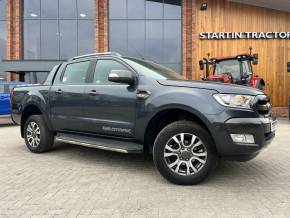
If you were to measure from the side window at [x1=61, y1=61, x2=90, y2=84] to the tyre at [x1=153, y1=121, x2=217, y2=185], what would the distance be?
206 cm

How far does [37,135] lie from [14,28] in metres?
16.8

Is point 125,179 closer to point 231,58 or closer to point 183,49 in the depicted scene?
point 231,58

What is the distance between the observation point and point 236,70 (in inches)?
572

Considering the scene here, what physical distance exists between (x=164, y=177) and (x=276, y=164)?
227 cm

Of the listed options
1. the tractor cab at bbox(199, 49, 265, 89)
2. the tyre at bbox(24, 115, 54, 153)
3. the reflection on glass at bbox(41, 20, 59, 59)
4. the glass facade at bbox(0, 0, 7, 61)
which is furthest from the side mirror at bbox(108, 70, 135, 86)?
the glass facade at bbox(0, 0, 7, 61)

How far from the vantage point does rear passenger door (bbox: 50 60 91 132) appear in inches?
210

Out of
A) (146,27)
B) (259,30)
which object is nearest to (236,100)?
(259,30)

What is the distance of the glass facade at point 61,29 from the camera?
20.3 m

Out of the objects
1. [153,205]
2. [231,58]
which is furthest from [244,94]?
[231,58]

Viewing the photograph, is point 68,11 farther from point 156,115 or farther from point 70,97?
point 156,115

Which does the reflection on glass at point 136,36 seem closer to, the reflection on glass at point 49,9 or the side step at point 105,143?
the reflection on glass at point 49,9

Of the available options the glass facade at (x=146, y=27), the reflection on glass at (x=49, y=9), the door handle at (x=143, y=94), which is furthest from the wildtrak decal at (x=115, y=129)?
the reflection on glass at (x=49, y=9)

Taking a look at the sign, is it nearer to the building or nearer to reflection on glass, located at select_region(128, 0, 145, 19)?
the building

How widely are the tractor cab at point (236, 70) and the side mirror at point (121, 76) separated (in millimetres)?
9520
